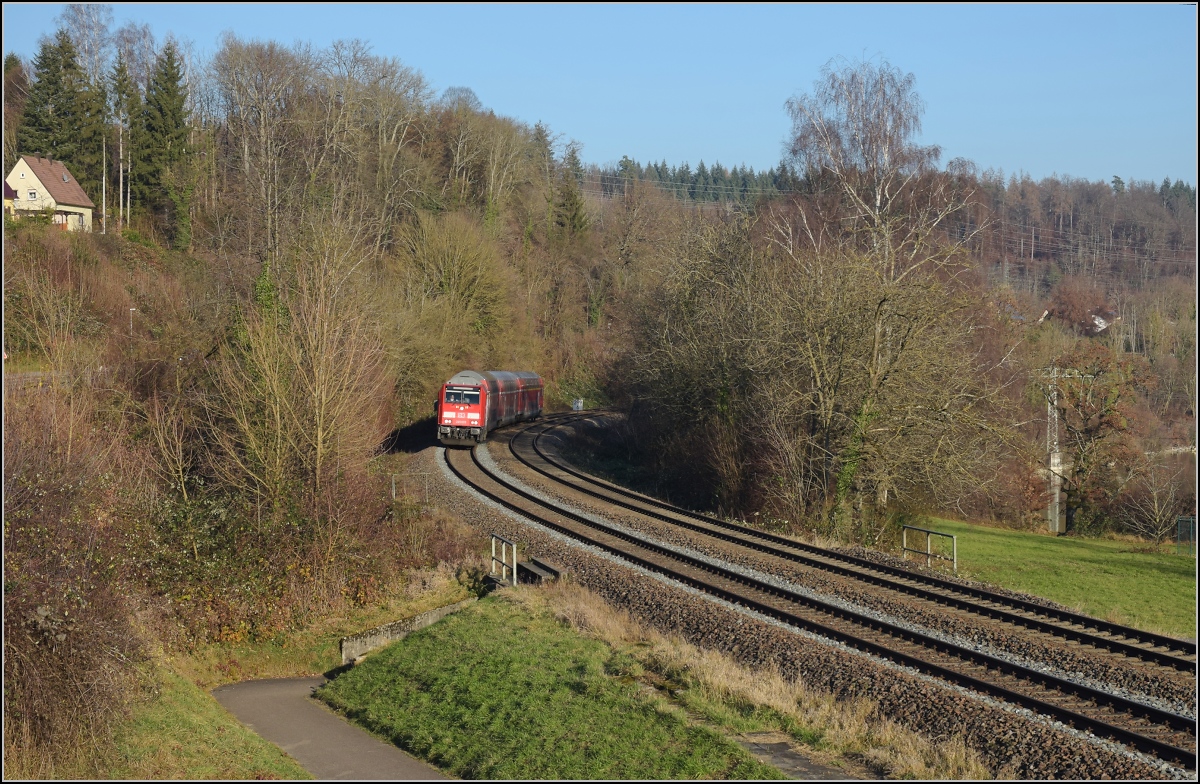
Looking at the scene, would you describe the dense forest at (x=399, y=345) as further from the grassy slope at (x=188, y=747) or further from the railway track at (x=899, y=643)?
the railway track at (x=899, y=643)

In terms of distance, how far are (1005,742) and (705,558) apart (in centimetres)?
986

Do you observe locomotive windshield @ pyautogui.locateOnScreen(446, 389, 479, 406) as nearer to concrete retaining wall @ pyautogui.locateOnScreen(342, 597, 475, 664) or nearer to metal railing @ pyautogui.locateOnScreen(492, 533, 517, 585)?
metal railing @ pyautogui.locateOnScreen(492, 533, 517, 585)

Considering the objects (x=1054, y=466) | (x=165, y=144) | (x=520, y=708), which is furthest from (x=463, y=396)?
(x=165, y=144)

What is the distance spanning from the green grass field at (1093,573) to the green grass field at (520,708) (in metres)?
9.68

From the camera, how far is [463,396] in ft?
121

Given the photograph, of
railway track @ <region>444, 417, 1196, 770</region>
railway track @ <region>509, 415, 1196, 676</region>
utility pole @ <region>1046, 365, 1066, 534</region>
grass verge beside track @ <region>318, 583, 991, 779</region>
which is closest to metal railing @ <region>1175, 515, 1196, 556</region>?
utility pole @ <region>1046, 365, 1066, 534</region>

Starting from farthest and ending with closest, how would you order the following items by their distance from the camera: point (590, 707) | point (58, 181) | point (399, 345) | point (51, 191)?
1. point (58, 181)
2. point (51, 191)
3. point (399, 345)
4. point (590, 707)

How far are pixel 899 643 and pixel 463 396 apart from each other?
25.2m

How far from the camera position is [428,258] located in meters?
51.2

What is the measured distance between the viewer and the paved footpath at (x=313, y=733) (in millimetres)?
12227

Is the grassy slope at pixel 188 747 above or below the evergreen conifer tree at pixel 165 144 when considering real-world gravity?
below

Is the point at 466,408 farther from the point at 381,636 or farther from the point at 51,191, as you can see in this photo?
the point at 51,191

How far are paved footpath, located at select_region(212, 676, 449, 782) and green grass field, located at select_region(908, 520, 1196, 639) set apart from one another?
12396 millimetres

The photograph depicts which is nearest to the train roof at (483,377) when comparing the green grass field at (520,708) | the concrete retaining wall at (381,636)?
the concrete retaining wall at (381,636)
